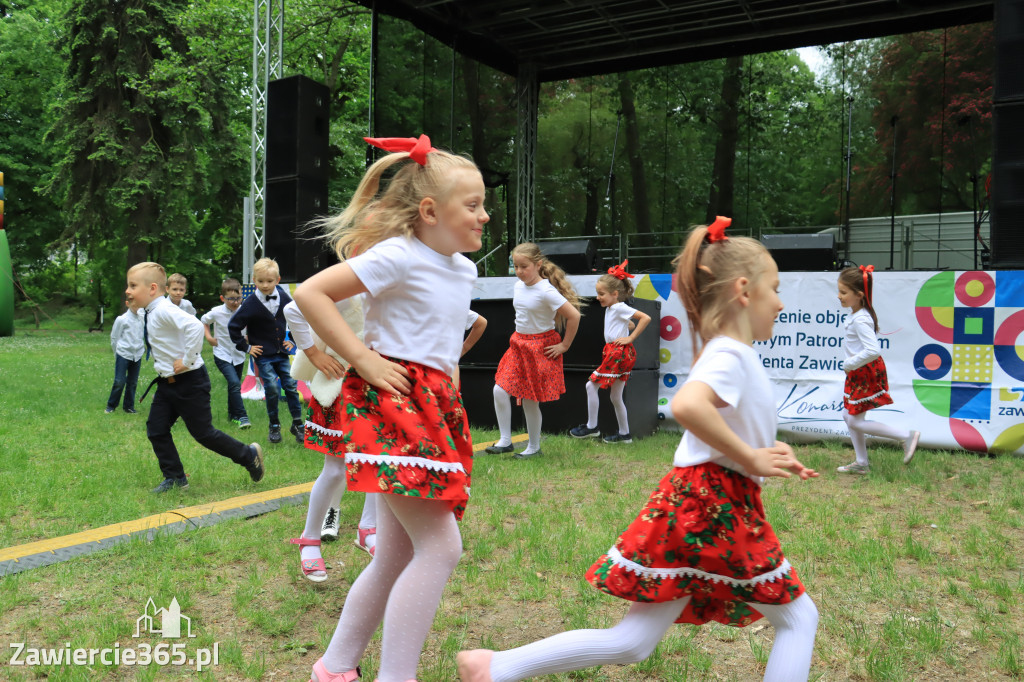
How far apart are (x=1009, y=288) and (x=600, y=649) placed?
7.17 meters

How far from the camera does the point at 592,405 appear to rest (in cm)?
806

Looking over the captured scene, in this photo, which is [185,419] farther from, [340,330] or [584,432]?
[584,432]

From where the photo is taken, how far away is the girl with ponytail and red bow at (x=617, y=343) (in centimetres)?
782

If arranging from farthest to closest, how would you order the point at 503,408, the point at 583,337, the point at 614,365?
the point at 583,337
the point at 614,365
the point at 503,408

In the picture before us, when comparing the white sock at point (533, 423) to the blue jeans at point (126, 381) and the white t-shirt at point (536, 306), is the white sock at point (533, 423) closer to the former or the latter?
the white t-shirt at point (536, 306)

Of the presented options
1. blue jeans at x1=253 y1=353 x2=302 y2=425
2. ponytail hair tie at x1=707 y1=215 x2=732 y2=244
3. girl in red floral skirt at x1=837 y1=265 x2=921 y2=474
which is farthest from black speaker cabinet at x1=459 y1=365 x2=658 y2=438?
ponytail hair tie at x1=707 y1=215 x2=732 y2=244

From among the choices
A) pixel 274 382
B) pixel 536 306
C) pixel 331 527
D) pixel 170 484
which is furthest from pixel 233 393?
pixel 331 527

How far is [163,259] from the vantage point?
3164 centimetres

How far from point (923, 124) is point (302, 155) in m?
12.7

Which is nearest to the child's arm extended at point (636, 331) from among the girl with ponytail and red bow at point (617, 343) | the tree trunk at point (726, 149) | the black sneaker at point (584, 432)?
the girl with ponytail and red bow at point (617, 343)

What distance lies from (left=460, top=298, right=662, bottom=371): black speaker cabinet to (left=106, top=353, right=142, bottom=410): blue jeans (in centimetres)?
432

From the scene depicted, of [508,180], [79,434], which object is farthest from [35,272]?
[79,434]

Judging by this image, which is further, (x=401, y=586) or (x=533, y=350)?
(x=533, y=350)

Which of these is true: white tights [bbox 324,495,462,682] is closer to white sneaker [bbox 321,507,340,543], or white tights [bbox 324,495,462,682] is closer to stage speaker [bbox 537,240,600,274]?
white sneaker [bbox 321,507,340,543]
